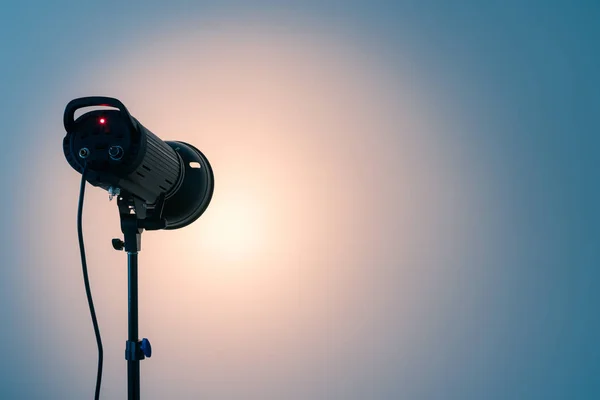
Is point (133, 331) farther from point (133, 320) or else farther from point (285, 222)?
point (285, 222)

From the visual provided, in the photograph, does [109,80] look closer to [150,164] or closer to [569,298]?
[150,164]

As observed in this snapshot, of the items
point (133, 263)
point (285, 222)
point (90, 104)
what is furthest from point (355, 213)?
point (90, 104)

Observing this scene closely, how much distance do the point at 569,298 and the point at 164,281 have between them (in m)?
1.27

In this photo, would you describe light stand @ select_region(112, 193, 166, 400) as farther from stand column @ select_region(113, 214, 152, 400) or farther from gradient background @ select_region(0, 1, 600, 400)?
gradient background @ select_region(0, 1, 600, 400)

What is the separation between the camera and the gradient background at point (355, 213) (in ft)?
4.32

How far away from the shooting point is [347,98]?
1.37m

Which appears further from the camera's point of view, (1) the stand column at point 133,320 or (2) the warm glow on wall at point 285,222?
(2) the warm glow on wall at point 285,222

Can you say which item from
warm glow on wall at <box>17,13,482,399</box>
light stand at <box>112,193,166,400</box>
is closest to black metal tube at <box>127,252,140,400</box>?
light stand at <box>112,193,166,400</box>

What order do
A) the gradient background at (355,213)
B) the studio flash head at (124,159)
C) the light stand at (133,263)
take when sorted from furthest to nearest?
the gradient background at (355,213) < the light stand at (133,263) < the studio flash head at (124,159)

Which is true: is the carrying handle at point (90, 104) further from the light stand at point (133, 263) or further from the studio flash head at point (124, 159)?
the light stand at point (133, 263)

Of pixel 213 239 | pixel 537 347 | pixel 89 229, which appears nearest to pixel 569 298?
pixel 537 347

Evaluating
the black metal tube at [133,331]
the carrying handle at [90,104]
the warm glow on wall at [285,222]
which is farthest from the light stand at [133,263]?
the warm glow on wall at [285,222]

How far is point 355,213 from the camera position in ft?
4.42

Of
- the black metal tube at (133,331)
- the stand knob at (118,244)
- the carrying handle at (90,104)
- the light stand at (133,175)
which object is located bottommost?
the black metal tube at (133,331)
